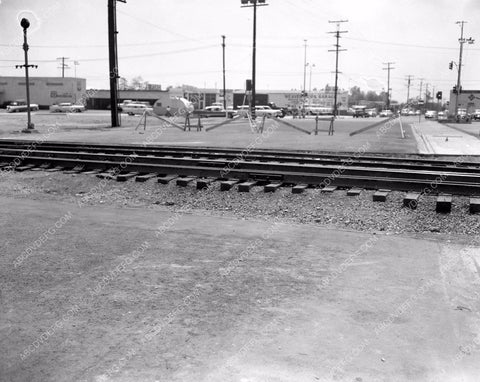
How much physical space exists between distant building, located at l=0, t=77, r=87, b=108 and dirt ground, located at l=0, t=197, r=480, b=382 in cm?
10320

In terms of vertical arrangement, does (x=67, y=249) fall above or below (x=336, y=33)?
below

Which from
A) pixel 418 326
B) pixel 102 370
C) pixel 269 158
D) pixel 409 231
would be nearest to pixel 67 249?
pixel 102 370

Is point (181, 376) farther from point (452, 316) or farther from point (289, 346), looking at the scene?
point (452, 316)

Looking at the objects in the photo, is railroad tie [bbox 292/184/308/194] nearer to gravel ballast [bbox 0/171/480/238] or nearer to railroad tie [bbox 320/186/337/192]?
gravel ballast [bbox 0/171/480/238]

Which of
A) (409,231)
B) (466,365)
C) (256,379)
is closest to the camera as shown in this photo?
(256,379)

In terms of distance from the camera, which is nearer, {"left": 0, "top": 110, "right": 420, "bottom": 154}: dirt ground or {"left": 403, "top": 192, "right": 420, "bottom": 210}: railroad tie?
{"left": 403, "top": 192, "right": 420, "bottom": 210}: railroad tie

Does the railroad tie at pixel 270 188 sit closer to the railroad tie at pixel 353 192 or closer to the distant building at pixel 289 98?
the railroad tie at pixel 353 192

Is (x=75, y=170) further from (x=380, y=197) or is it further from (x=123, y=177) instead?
(x=380, y=197)

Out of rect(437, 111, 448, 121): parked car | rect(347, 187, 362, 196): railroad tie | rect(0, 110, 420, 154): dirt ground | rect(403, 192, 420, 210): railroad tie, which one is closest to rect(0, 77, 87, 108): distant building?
rect(437, 111, 448, 121): parked car

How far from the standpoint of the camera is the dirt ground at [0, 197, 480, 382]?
3752 millimetres

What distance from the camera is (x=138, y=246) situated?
6.76 meters

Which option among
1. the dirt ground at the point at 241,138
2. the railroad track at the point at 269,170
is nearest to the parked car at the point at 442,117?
the dirt ground at the point at 241,138

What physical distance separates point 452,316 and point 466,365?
87cm

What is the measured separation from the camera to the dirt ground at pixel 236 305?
3.75 m
